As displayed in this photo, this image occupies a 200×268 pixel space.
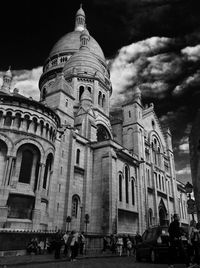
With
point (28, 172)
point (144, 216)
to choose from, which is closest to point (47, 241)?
point (28, 172)

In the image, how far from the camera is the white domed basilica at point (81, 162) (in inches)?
850

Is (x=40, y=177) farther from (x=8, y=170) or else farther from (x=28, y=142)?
(x=28, y=142)

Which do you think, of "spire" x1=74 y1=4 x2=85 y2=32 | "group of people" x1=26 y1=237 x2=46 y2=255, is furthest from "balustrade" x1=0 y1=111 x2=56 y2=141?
"spire" x1=74 y1=4 x2=85 y2=32

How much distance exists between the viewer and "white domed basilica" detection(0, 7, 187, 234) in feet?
70.8

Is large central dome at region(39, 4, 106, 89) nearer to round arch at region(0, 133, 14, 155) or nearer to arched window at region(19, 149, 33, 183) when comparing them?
arched window at region(19, 149, 33, 183)

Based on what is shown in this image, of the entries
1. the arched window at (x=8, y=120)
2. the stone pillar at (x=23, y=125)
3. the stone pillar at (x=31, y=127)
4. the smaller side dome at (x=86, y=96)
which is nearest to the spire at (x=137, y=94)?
the smaller side dome at (x=86, y=96)

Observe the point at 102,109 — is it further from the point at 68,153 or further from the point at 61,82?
the point at 68,153

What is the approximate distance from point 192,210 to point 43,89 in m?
43.2

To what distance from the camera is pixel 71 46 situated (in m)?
54.8

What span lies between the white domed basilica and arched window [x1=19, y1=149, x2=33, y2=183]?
2.1 inches

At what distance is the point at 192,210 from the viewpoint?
421 inches

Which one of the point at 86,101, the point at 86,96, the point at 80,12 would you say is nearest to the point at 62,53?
the point at 86,96

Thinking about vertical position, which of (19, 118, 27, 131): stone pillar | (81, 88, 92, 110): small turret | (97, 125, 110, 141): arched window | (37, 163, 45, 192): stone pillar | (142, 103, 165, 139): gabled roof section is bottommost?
(37, 163, 45, 192): stone pillar

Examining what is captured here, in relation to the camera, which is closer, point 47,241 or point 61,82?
point 47,241
